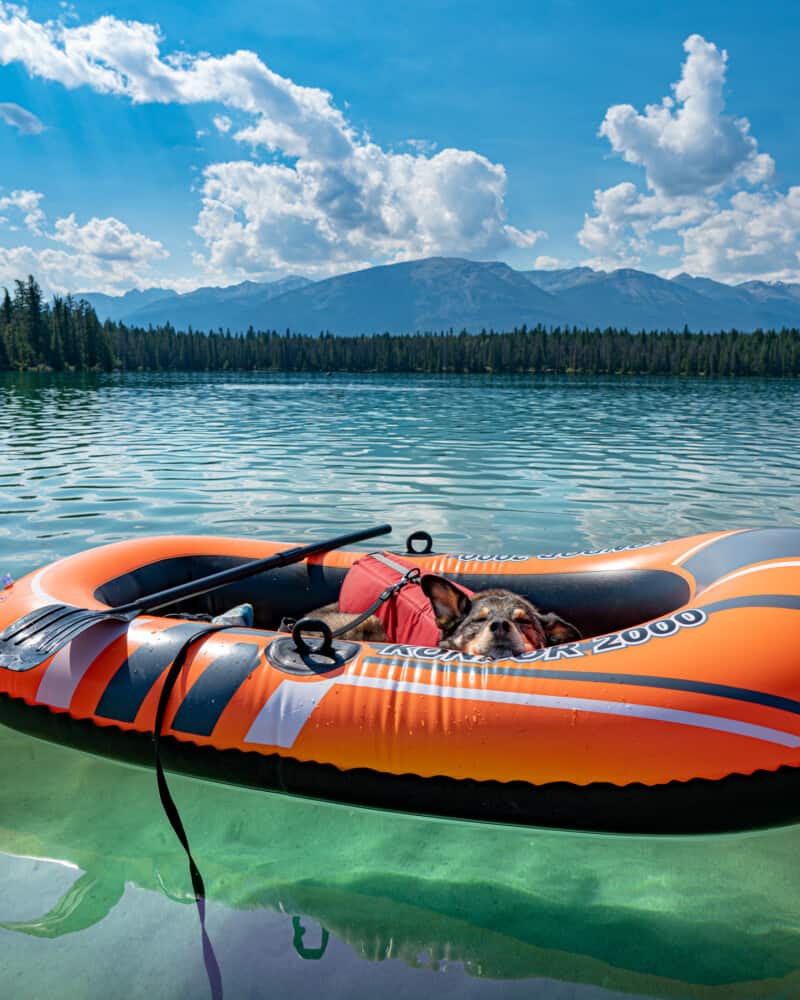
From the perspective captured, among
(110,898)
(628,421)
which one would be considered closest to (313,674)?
(110,898)

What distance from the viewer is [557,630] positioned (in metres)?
5.23

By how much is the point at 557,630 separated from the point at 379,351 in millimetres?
162218

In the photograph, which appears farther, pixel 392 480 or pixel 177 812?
pixel 392 480

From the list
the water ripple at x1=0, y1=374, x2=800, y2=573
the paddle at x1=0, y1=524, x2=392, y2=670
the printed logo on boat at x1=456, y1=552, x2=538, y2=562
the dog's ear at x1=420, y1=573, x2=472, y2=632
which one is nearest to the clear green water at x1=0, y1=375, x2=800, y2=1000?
the paddle at x1=0, y1=524, x2=392, y2=670

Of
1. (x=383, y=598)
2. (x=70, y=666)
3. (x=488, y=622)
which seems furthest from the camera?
(x=383, y=598)

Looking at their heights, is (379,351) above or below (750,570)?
above

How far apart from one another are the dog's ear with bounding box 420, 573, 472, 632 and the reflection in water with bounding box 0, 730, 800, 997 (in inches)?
56.5

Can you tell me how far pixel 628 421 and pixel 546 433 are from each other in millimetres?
8237

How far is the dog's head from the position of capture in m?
4.75

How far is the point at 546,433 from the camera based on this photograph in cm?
2708

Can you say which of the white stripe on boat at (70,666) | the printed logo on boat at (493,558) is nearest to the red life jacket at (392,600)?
the printed logo on boat at (493,558)

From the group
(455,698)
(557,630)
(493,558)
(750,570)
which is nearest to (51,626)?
(455,698)

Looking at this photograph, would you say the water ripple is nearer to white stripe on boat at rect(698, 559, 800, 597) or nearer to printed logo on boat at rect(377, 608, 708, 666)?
white stripe on boat at rect(698, 559, 800, 597)

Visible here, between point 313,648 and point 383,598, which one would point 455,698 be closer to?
point 313,648
